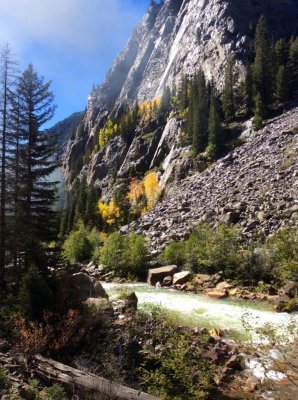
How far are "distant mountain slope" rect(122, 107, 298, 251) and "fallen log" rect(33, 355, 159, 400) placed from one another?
1830 centimetres

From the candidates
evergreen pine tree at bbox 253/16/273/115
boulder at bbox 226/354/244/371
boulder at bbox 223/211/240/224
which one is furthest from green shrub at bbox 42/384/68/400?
evergreen pine tree at bbox 253/16/273/115

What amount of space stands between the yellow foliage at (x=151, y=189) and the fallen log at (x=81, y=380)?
52.9m

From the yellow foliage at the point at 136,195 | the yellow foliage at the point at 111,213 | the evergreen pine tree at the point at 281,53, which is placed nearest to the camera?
the evergreen pine tree at the point at 281,53

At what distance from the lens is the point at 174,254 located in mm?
26469

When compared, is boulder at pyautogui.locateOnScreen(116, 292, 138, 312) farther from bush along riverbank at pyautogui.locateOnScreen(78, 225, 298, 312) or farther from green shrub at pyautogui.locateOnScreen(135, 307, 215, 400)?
bush along riverbank at pyautogui.locateOnScreen(78, 225, 298, 312)

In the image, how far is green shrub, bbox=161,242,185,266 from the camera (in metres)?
26.1

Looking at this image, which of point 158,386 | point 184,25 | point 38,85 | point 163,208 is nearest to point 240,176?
point 163,208

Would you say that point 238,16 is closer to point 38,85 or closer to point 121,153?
point 121,153

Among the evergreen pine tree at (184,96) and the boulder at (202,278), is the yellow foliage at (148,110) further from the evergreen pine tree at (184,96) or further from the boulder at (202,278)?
the boulder at (202,278)

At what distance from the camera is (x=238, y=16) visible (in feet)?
306

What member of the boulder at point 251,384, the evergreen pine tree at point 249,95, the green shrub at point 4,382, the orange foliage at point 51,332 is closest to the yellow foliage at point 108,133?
the evergreen pine tree at point 249,95

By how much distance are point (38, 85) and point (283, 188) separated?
1974 cm

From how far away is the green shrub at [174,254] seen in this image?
26.1 m

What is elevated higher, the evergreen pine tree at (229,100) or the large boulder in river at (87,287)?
the evergreen pine tree at (229,100)
